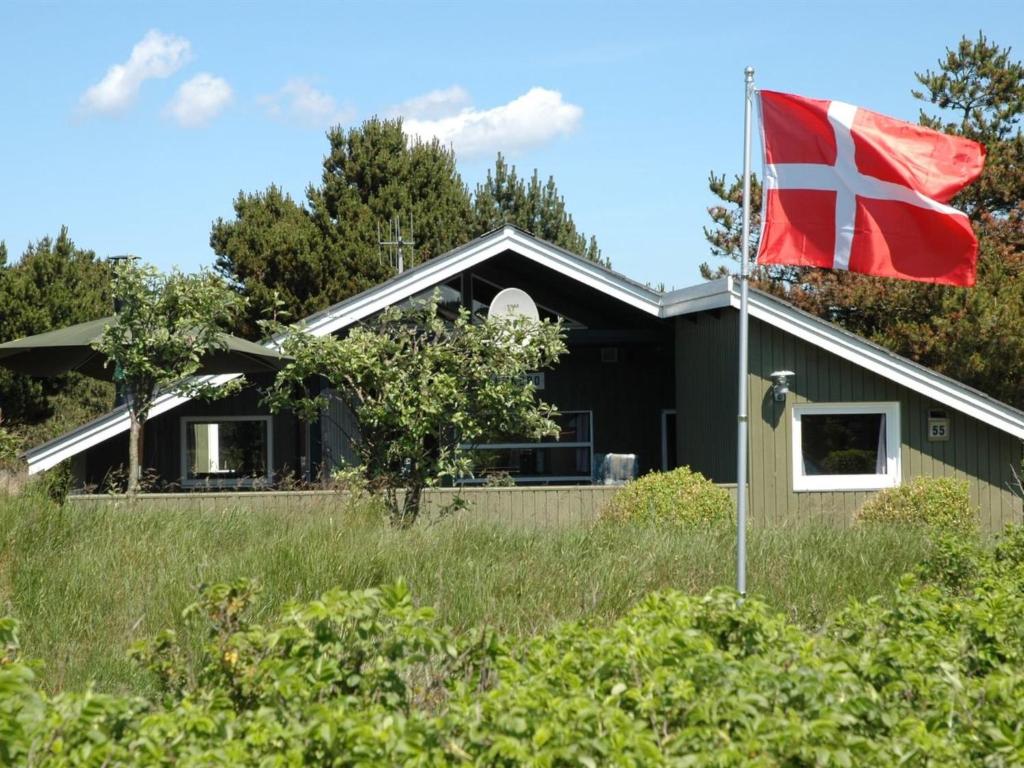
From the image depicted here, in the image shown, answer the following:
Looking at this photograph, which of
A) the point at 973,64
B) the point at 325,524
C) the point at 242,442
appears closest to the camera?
the point at 325,524

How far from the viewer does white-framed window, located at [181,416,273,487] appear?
2056 cm

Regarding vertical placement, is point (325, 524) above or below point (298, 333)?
below

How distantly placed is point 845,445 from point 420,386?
7000 millimetres

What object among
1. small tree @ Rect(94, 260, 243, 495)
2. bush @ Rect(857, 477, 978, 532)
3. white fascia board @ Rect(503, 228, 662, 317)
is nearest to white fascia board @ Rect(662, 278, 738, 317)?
white fascia board @ Rect(503, 228, 662, 317)

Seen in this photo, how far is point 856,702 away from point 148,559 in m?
6.08

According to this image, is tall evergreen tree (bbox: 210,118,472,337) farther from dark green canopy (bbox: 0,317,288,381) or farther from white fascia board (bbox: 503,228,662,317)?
dark green canopy (bbox: 0,317,288,381)

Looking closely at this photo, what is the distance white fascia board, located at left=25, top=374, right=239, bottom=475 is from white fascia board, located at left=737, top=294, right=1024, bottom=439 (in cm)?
747

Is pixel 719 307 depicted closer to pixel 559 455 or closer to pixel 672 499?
pixel 672 499

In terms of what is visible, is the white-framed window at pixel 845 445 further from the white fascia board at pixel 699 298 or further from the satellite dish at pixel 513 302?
the satellite dish at pixel 513 302

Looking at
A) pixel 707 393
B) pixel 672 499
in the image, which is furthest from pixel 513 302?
pixel 672 499

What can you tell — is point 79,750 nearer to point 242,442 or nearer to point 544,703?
point 544,703

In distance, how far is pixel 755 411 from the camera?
57.0 ft

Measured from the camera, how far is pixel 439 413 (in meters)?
13.3

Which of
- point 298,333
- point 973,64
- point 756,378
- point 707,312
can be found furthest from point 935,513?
point 973,64
